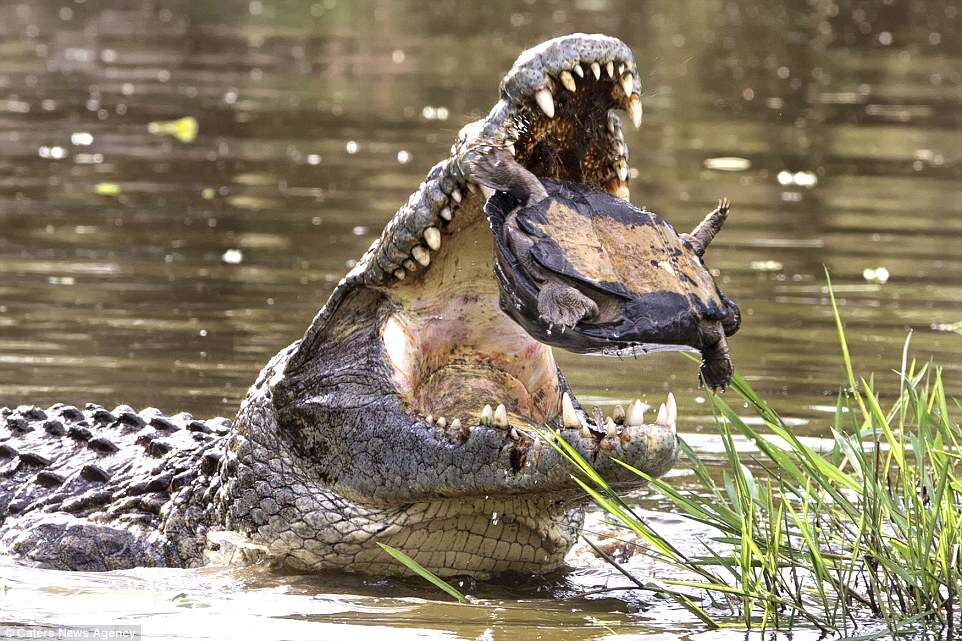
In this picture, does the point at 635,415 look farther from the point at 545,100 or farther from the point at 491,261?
the point at 545,100

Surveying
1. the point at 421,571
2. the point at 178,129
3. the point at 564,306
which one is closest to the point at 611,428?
the point at 564,306

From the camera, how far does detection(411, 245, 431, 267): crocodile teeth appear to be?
4125 millimetres

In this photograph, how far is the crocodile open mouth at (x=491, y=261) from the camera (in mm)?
3865

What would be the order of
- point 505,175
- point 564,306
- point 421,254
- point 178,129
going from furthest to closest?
point 178,129
point 421,254
point 505,175
point 564,306

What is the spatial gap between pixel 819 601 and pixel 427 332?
123 cm

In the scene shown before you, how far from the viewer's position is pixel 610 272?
386cm

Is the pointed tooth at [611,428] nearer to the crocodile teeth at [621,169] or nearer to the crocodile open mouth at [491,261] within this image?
the crocodile open mouth at [491,261]

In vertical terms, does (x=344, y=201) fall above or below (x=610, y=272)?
above

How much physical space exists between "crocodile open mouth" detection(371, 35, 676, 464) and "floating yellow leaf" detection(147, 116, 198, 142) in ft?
30.4

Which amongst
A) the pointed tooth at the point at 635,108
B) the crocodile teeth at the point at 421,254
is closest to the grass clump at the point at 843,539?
the crocodile teeth at the point at 421,254

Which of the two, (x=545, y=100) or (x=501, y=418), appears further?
(x=501, y=418)

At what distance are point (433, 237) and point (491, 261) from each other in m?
0.34

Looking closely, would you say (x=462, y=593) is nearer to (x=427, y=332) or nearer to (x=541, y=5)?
(x=427, y=332)

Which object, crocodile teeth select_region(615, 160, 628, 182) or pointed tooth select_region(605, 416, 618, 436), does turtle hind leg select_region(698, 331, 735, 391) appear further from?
crocodile teeth select_region(615, 160, 628, 182)
